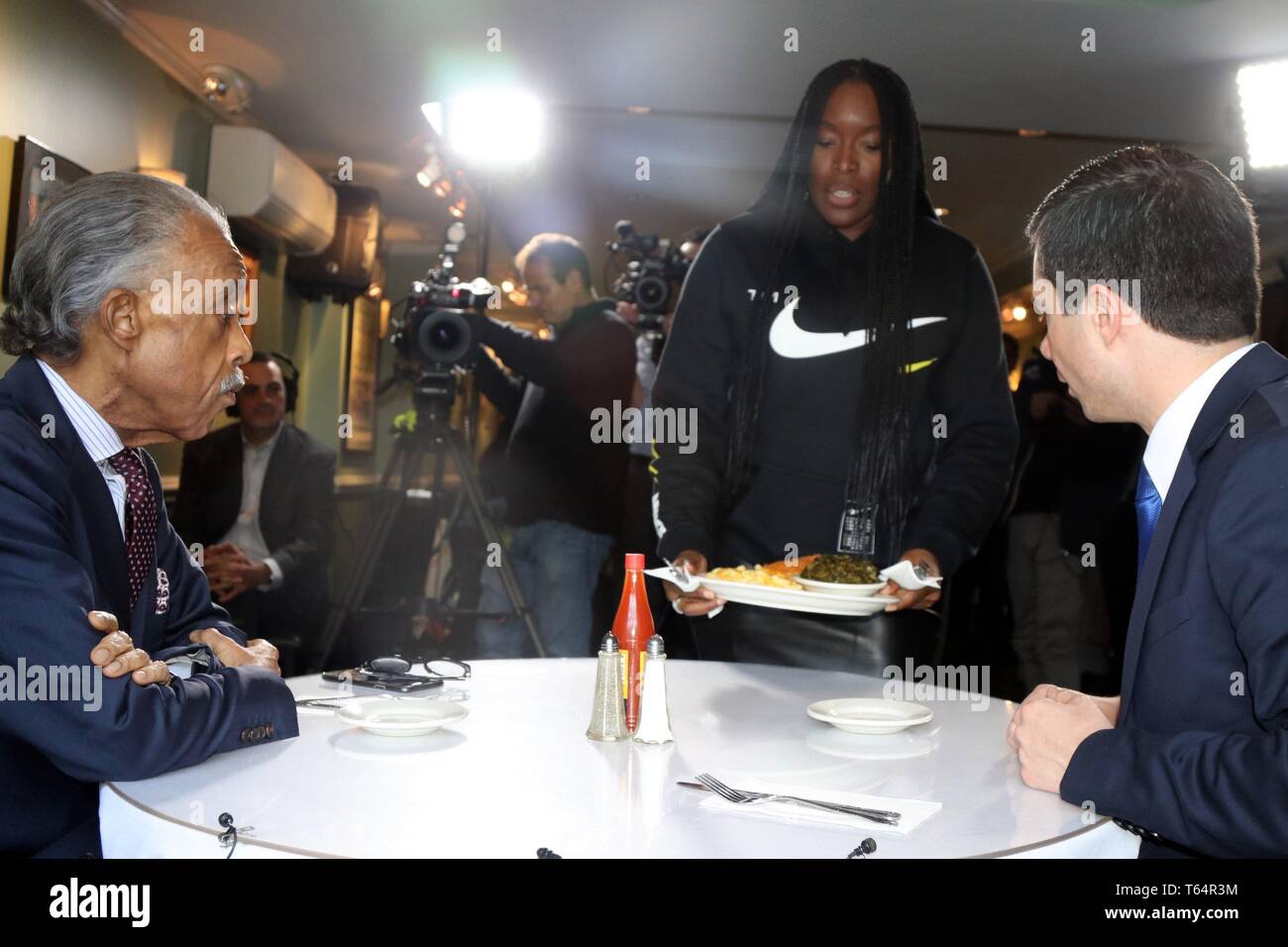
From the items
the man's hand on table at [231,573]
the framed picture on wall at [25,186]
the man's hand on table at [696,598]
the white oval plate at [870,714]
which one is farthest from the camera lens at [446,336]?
the white oval plate at [870,714]

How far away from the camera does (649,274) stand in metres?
3.91

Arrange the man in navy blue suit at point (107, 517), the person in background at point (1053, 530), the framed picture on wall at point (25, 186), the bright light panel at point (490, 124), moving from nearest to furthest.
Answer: the man in navy blue suit at point (107, 517)
the framed picture on wall at point (25, 186)
the person in background at point (1053, 530)
the bright light panel at point (490, 124)

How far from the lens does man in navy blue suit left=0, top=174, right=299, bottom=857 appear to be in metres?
1.00

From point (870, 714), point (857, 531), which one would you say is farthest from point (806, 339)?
point (870, 714)

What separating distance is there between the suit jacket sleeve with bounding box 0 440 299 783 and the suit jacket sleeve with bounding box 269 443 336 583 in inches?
106

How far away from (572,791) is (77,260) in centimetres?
78

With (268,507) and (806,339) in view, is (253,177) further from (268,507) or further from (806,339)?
(806,339)

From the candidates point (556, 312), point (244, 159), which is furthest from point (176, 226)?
point (244, 159)

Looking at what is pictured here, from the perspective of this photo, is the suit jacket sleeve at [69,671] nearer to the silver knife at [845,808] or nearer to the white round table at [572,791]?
the white round table at [572,791]

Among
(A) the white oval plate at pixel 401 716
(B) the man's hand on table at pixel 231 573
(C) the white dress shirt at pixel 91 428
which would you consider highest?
(C) the white dress shirt at pixel 91 428

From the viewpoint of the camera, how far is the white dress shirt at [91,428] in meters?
1.23

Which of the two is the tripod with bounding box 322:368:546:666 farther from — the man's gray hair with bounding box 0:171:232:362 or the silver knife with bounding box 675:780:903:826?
the silver knife with bounding box 675:780:903:826

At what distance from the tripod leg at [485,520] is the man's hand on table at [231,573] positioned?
0.69 metres

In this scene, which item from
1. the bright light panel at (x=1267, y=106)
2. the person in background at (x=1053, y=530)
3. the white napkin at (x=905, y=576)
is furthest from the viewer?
the person in background at (x=1053, y=530)
